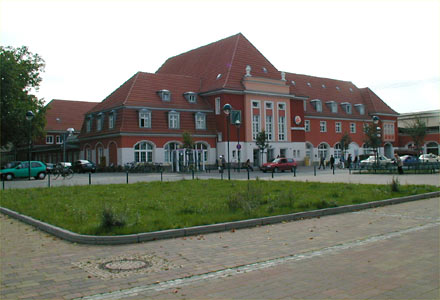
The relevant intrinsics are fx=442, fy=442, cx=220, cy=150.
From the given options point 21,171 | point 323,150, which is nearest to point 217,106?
point 323,150

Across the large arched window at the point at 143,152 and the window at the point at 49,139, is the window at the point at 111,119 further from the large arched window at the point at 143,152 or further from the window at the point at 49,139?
the window at the point at 49,139

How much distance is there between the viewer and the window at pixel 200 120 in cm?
5266

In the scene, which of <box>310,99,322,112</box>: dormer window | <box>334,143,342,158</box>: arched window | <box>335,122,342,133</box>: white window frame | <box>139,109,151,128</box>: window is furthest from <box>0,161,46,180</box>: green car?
<box>335,122,342,133</box>: white window frame

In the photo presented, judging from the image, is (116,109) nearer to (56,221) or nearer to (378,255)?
(56,221)

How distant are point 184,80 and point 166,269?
165 feet

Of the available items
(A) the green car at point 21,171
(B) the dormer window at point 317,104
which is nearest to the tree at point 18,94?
(A) the green car at point 21,171

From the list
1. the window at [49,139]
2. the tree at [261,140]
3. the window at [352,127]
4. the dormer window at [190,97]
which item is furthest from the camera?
the window at [49,139]

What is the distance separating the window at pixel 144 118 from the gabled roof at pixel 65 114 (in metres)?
35.8

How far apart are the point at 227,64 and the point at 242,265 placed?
4985 centimetres

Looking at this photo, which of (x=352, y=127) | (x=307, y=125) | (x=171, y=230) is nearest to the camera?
(x=171, y=230)

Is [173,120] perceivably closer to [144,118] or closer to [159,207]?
[144,118]

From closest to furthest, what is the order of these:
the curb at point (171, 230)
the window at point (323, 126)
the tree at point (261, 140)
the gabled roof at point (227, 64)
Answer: the curb at point (171, 230) < the tree at point (261, 140) < the gabled roof at point (227, 64) < the window at point (323, 126)

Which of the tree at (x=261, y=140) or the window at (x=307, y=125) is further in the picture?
the window at (x=307, y=125)

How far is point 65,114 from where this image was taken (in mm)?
81188
